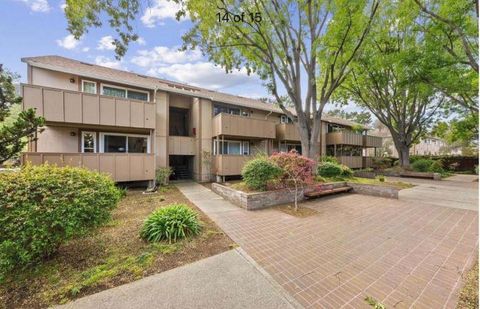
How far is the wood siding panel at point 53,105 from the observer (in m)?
8.49

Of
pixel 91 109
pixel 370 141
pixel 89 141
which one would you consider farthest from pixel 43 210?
pixel 370 141

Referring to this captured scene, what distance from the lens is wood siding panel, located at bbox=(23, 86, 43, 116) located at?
320 inches

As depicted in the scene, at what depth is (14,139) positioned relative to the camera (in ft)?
22.0

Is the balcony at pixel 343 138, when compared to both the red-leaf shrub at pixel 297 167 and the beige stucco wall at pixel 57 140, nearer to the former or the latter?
the red-leaf shrub at pixel 297 167

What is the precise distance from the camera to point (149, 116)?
1103cm

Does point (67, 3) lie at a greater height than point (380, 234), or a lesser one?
greater

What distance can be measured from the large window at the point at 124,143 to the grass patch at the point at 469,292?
12781 mm

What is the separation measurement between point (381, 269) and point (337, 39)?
1047cm

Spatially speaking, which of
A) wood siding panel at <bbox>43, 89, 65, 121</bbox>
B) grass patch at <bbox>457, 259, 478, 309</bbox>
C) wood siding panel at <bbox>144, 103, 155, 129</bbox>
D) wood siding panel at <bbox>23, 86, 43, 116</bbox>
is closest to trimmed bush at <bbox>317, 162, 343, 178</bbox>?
grass patch at <bbox>457, 259, 478, 309</bbox>

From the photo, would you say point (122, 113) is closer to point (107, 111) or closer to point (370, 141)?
point (107, 111)

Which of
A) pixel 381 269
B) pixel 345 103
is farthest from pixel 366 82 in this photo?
pixel 381 269

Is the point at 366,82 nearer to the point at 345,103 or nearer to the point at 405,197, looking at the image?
the point at 345,103

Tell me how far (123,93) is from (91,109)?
2.56m

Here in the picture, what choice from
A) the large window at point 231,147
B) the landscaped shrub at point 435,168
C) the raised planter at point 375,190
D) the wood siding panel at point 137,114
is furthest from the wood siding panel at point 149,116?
the landscaped shrub at point 435,168
